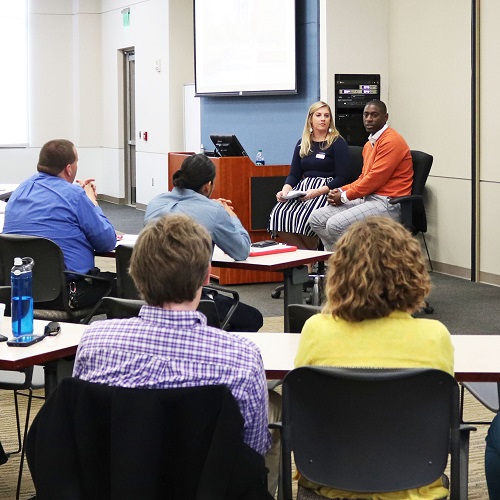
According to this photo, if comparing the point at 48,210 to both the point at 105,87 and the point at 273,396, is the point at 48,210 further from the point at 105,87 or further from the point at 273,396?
the point at 105,87

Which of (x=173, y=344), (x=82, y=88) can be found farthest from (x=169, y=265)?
(x=82, y=88)

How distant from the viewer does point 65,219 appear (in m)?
4.89

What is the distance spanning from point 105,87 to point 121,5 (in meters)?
1.55

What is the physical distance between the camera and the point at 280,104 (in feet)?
29.5

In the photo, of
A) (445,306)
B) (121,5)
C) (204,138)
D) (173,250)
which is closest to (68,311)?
(173,250)

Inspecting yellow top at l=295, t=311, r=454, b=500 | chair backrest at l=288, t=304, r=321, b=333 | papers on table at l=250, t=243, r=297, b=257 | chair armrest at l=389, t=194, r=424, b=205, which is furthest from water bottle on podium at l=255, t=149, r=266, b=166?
yellow top at l=295, t=311, r=454, b=500

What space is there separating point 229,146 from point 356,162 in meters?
1.05

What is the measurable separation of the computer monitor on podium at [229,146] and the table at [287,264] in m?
2.69

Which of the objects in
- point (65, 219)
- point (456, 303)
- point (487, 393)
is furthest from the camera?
point (456, 303)

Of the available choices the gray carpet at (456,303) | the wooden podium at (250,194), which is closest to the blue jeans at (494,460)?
the gray carpet at (456,303)

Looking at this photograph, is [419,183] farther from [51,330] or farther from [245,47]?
[51,330]

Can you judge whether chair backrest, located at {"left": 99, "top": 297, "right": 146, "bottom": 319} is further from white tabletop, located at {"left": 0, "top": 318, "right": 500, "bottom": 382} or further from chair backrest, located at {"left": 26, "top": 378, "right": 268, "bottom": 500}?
chair backrest, located at {"left": 26, "top": 378, "right": 268, "bottom": 500}

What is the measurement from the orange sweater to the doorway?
25.9 feet

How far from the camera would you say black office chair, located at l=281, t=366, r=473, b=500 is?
2.25 meters
